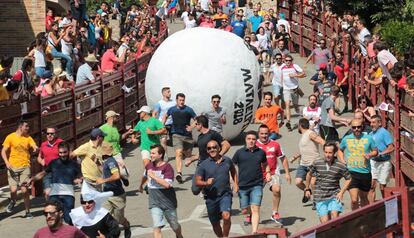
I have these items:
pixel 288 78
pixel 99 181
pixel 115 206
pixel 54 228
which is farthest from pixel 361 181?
pixel 288 78

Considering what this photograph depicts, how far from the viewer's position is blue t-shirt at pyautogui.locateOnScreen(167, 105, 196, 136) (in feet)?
72.2

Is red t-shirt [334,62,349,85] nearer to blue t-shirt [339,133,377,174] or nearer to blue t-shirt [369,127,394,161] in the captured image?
blue t-shirt [369,127,394,161]

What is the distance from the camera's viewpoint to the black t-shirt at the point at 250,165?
55.4 ft

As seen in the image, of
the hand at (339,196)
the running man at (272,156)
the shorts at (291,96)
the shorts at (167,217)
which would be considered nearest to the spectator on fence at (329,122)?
the shorts at (291,96)

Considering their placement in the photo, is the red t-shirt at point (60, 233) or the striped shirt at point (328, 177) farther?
the striped shirt at point (328, 177)

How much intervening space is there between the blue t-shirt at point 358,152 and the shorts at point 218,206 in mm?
2847

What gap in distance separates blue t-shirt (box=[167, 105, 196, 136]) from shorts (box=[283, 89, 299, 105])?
5798 millimetres

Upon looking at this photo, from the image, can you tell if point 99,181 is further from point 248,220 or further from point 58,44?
point 58,44

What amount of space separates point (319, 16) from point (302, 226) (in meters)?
21.2

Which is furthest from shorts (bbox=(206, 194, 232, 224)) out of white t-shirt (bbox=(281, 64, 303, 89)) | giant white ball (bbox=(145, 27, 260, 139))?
white t-shirt (bbox=(281, 64, 303, 89))

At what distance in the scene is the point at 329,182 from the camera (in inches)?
660

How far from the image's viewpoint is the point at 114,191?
16.9 m

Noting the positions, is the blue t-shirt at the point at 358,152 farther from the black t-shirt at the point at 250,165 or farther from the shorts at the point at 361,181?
the black t-shirt at the point at 250,165

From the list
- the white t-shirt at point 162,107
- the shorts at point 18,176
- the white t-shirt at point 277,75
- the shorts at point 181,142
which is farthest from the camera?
the white t-shirt at point 277,75
